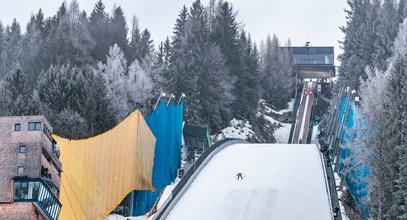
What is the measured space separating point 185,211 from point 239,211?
251cm

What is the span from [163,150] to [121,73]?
23245 mm

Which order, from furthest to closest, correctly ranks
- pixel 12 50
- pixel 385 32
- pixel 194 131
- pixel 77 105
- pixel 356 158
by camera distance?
pixel 12 50 < pixel 385 32 < pixel 194 131 < pixel 77 105 < pixel 356 158

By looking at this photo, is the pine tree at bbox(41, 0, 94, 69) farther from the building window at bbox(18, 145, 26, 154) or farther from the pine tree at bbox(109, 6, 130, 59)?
the building window at bbox(18, 145, 26, 154)

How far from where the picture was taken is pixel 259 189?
27797 millimetres

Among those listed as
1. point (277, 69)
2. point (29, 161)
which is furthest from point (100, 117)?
point (277, 69)

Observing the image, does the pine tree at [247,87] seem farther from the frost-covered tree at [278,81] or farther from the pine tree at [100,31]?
the pine tree at [100,31]

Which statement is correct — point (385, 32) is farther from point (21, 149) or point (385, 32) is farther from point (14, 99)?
point (21, 149)

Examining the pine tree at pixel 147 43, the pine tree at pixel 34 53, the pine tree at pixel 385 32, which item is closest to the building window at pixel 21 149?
the pine tree at pixel 34 53

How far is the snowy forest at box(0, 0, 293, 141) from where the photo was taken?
39125mm

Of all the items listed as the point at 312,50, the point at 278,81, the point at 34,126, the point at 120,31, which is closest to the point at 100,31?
the point at 120,31

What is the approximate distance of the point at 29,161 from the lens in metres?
20.0

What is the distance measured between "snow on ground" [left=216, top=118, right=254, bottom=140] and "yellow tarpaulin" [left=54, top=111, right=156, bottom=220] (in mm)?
25442

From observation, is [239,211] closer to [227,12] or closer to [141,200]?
[141,200]

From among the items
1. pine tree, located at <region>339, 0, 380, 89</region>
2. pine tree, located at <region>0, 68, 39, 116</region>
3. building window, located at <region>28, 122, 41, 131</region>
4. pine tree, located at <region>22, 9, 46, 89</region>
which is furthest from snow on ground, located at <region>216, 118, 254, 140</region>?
building window, located at <region>28, 122, 41, 131</region>
